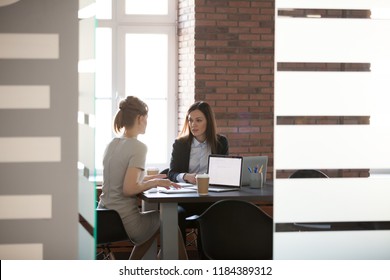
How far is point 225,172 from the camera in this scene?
213 inches

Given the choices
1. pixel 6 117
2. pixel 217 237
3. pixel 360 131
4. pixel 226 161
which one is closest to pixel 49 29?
pixel 6 117

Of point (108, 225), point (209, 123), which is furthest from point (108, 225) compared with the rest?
point (209, 123)

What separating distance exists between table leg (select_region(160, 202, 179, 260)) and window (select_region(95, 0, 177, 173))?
2365 mm

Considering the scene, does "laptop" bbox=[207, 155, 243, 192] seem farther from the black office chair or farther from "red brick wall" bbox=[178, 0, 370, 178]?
"red brick wall" bbox=[178, 0, 370, 178]

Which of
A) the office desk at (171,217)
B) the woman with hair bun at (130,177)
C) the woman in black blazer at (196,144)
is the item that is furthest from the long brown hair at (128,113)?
the woman in black blazer at (196,144)

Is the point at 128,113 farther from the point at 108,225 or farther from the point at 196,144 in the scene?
the point at 196,144

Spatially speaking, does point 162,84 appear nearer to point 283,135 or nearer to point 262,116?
point 262,116

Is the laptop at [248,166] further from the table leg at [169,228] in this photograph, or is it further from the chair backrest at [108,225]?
the chair backrest at [108,225]

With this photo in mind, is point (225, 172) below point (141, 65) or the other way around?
below

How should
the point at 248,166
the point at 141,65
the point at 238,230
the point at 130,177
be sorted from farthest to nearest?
the point at 141,65
the point at 248,166
the point at 130,177
the point at 238,230

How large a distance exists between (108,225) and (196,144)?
4.15 feet

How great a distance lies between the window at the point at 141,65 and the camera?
7.17 metres

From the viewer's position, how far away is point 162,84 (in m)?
7.40

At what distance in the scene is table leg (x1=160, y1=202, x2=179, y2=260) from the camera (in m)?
4.87
